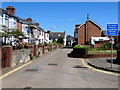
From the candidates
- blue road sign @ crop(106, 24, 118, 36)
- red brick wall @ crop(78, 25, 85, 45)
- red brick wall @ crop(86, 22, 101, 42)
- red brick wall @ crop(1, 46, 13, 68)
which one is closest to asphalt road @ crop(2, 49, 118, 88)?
red brick wall @ crop(1, 46, 13, 68)

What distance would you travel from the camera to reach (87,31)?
5538 cm

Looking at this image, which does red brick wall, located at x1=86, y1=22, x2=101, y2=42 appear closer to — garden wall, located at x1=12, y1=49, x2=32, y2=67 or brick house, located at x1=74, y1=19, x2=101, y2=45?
brick house, located at x1=74, y1=19, x2=101, y2=45

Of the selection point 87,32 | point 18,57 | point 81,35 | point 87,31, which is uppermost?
point 87,31

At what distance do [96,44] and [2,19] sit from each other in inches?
1022

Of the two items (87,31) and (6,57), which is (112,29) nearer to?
(6,57)

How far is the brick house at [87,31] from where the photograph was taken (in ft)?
180

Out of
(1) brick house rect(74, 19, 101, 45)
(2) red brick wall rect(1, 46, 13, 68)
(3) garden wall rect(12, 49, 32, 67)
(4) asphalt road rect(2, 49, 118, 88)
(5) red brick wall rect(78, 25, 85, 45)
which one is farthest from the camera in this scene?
(5) red brick wall rect(78, 25, 85, 45)

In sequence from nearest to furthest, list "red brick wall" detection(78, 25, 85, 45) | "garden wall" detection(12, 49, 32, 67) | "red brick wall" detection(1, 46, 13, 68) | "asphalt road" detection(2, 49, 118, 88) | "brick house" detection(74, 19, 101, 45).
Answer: "asphalt road" detection(2, 49, 118, 88)
"red brick wall" detection(1, 46, 13, 68)
"garden wall" detection(12, 49, 32, 67)
"brick house" detection(74, 19, 101, 45)
"red brick wall" detection(78, 25, 85, 45)

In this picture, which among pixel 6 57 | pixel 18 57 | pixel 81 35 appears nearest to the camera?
pixel 6 57

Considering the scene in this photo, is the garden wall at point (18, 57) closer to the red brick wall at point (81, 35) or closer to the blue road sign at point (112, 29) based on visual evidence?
the blue road sign at point (112, 29)

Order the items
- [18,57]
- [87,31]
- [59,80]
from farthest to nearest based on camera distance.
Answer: [87,31] → [18,57] → [59,80]

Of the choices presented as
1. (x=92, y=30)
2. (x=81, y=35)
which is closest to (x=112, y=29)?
(x=92, y=30)

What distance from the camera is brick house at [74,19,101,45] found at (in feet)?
180

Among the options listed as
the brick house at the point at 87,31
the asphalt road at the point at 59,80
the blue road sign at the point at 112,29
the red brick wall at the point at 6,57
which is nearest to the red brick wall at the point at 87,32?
the brick house at the point at 87,31
